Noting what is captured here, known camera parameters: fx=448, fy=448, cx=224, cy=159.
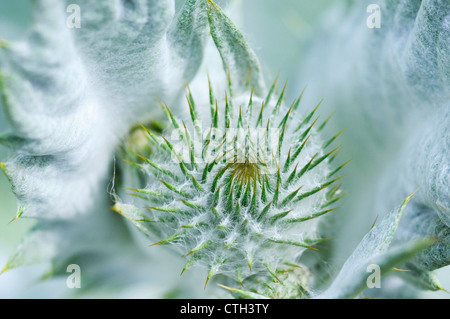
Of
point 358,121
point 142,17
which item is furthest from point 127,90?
point 358,121

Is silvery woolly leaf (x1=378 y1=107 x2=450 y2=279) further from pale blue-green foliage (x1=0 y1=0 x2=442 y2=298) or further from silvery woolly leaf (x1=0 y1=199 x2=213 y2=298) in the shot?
silvery woolly leaf (x1=0 y1=199 x2=213 y2=298)

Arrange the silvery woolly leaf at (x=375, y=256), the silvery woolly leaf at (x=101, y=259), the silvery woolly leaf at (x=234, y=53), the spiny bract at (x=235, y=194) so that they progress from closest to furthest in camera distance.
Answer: the silvery woolly leaf at (x=375, y=256) → the spiny bract at (x=235, y=194) → the silvery woolly leaf at (x=234, y=53) → the silvery woolly leaf at (x=101, y=259)

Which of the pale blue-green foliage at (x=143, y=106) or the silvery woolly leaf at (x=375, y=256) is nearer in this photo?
the silvery woolly leaf at (x=375, y=256)

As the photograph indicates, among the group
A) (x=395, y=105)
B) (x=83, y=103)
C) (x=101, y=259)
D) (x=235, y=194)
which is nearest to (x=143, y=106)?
(x=83, y=103)

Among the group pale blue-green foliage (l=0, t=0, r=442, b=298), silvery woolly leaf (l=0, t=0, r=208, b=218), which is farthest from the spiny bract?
silvery woolly leaf (l=0, t=0, r=208, b=218)

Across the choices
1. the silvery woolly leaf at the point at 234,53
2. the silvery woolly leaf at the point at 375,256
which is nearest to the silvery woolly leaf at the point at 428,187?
the silvery woolly leaf at the point at 375,256

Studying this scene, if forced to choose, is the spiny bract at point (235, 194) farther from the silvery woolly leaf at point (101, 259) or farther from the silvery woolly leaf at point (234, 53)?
the silvery woolly leaf at point (101, 259)

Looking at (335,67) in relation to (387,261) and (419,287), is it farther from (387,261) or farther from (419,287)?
(387,261)
